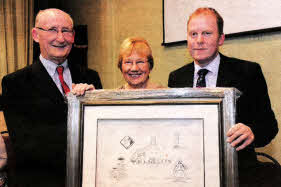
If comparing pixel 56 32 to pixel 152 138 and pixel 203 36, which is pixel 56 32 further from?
pixel 152 138

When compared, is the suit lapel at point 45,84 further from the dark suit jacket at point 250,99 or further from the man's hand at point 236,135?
the man's hand at point 236,135

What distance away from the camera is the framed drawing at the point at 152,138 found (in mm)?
867

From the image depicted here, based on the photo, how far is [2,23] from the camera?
2.97 m

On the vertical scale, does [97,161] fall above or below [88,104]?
below

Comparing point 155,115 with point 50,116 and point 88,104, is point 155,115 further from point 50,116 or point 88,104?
point 50,116

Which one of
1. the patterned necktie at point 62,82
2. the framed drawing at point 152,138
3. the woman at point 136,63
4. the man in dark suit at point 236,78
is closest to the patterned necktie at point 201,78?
the man in dark suit at point 236,78

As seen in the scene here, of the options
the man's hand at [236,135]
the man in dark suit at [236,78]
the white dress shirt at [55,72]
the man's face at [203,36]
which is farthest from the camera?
the white dress shirt at [55,72]

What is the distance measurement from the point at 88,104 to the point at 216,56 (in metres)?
0.75

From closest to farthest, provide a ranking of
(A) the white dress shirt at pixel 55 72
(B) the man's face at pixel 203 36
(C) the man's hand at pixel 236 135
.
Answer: (C) the man's hand at pixel 236 135 < (B) the man's face at pixel 203 36 < (A) the white dress shirt at pixel 55 72

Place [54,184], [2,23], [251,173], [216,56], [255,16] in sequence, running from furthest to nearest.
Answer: [2,23] < [255,16] < [216,56] < [251,173] < [54,184]

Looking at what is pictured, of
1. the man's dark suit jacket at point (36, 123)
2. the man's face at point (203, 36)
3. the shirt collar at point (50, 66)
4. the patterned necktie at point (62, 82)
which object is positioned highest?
the man's face at point (203, 36)

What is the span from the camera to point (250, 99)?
1.30 metres

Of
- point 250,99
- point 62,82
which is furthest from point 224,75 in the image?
point 62,82

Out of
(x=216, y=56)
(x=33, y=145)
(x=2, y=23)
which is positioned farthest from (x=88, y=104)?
(x=2, y=23)
